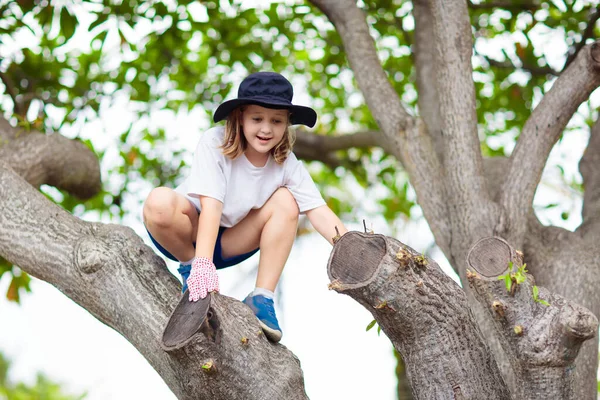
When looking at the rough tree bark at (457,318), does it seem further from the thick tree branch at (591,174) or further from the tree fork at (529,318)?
the thick tree branch at (591,174)

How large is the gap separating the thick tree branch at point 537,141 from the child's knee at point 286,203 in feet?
3.50

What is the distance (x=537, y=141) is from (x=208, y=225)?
1659 millimetres

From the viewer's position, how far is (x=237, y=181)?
3.04 metres

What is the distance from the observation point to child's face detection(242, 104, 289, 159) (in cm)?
295

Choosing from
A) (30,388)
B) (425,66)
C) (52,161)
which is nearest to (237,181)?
(52,161)

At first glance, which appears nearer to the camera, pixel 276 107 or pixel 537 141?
pixel 276 107

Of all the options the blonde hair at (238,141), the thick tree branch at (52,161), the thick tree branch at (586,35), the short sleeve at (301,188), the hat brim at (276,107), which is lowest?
the short sleeve at (301,188)

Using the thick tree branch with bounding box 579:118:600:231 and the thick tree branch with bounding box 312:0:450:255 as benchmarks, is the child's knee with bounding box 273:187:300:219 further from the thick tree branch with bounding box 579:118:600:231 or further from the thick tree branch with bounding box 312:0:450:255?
the thick tree branch with bounding box 579:118:600:231

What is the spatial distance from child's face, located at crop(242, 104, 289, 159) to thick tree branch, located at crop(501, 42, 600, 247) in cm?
120

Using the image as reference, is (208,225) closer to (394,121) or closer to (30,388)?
(394,121)

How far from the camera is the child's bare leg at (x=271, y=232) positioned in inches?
117

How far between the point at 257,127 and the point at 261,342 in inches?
34.2

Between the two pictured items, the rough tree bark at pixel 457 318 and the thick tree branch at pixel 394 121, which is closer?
the rough tree bark at pixel 457 318

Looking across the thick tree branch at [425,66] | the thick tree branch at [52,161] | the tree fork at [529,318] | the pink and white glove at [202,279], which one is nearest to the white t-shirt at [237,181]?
the pink and white glove at [202,279]
